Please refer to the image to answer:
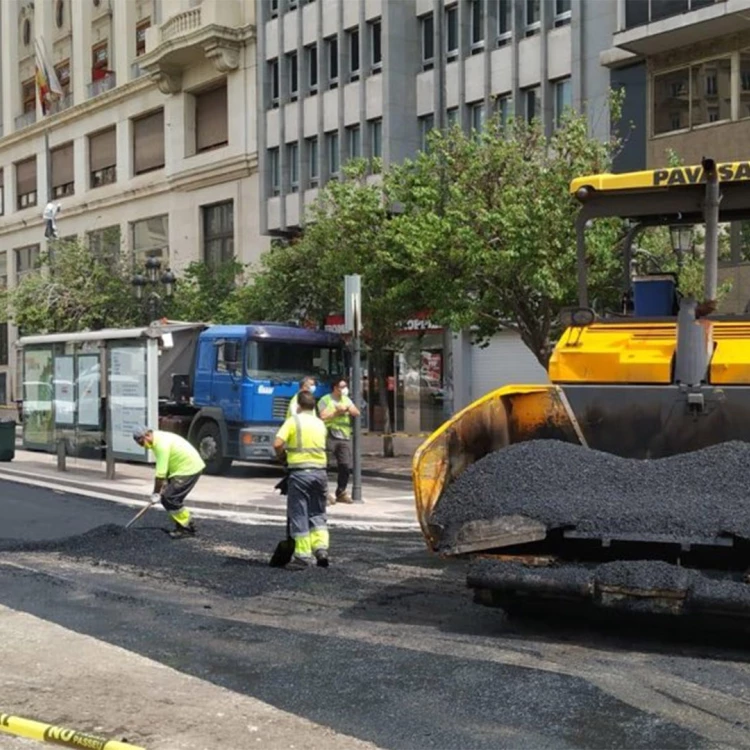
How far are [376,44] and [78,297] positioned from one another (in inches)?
480

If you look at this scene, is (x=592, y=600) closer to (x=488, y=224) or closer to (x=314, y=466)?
(x=314, y=466)

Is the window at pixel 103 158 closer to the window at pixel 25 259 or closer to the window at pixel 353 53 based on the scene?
the window at pixel 25 259

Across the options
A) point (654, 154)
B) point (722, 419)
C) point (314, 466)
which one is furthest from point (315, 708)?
point (654, 154)

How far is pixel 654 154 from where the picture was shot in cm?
2425

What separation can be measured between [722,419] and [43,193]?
155ft

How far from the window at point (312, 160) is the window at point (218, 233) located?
4.62 metres

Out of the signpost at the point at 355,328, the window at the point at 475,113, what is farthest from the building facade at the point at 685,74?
the signpost at the point at 355,328

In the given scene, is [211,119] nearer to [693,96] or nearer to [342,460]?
[693,96]

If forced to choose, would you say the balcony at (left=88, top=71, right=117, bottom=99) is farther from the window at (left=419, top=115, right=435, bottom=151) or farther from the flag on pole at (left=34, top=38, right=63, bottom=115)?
the window at (left=419, top=115, right=435, bottom=151)

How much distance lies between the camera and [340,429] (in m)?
14.7

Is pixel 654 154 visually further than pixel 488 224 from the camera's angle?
Yes

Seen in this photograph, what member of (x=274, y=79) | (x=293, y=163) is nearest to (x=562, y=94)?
(x=293, y=163)

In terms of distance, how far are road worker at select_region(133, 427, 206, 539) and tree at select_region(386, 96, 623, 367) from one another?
6.34m

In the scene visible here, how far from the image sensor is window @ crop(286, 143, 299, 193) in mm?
34375
